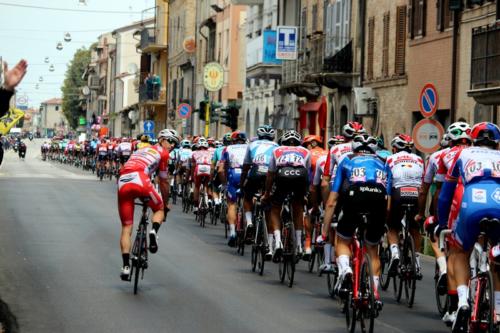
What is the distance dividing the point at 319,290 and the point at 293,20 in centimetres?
3749

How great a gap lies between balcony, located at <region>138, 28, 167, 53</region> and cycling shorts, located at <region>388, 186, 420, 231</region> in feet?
265

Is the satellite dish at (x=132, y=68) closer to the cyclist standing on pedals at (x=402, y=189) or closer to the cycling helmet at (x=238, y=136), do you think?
the cycling helmet at (x=238, y=136)

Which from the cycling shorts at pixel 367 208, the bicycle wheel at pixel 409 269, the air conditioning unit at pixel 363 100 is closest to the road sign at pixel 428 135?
the bicycle wheel at pixel 409 269

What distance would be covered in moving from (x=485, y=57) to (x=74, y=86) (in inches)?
A: 6529

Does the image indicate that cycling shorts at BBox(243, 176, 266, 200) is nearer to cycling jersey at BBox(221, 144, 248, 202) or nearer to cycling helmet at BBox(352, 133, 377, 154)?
cycling jersey at BBox(221, 144, 248, 202)

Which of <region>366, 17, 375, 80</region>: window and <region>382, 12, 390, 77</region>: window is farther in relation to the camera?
<region>366, 17, 375, 80</region>: window

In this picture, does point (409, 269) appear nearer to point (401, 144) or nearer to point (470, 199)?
point (401, 144)

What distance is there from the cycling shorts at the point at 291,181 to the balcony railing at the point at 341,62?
83.6 ft

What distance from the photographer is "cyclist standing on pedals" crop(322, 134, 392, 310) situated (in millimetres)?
11492

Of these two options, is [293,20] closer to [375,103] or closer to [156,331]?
[375,103]

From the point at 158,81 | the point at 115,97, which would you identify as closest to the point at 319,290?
the point at 158,81

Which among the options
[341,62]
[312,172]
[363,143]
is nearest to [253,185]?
[312,172]

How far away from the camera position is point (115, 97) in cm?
13775

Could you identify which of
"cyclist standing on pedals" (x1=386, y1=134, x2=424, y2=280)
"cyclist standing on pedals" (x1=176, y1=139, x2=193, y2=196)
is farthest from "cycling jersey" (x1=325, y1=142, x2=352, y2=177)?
"cyclist standing on pedals" (x1=176, y1=139, x2=193, y2=196)
